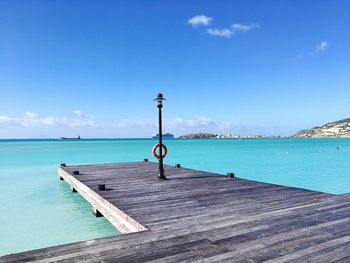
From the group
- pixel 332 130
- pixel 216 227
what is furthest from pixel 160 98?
pixel 332 130

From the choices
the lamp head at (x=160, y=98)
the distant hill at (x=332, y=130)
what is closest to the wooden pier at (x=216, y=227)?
the lamp head at (x=160, y=98)

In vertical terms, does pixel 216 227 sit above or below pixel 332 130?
below

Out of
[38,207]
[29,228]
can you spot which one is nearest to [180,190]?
[29,228]

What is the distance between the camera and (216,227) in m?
3.33

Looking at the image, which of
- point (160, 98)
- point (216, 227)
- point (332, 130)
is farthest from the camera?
point (332, 130)

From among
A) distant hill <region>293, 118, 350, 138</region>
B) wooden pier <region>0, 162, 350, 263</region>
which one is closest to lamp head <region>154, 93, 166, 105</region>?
wooden pier <region>0, 162, 350, 263</region>

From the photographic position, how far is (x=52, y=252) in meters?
2.63

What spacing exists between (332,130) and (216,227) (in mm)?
140240

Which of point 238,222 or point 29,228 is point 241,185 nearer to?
point 238,222

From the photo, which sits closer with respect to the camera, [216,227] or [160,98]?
[216,227]

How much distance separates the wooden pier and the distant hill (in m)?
131

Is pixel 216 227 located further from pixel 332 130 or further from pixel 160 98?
pixel 332 130

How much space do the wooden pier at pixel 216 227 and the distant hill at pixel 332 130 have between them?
429ft

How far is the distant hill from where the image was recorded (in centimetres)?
11835
